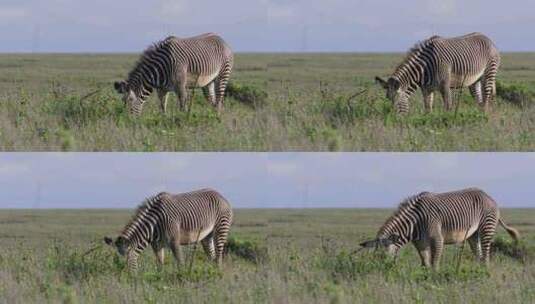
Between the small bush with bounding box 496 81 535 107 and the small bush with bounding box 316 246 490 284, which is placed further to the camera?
the small bush with bounding box 496 81 535 107

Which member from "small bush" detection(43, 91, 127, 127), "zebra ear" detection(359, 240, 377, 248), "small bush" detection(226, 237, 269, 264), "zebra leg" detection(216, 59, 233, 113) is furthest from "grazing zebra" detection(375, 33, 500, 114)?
"small bush" detection(43, 91, 127, 127)

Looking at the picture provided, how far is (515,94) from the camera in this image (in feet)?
55.6

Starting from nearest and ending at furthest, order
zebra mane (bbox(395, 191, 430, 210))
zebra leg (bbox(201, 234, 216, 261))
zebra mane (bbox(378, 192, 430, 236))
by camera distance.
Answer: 1. zebra mane (bbox(378, 192, 430, 236))
2. zebra mane (bbox(395, 191, 430, 210))
3. zebra leg (bbox(201, 234, 216, 261))

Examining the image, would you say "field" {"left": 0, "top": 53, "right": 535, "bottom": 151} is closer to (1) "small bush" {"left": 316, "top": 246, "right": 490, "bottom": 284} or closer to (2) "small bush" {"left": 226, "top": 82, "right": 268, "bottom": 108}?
(2) "small bush" {"left": 226, "top": 82, "right": 268, "bottom": 108}

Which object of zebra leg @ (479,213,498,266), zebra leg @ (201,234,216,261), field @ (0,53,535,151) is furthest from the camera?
zebra leg @ (479,213,498,266)

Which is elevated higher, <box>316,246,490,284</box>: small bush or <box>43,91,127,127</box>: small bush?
<box>43,91,127,127</box>: small bush

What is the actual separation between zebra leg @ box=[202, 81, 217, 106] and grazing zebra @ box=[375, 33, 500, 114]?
83.2 inches

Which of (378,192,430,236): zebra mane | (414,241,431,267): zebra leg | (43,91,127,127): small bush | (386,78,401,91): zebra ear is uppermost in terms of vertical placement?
(386,78,401,91): zebra ear

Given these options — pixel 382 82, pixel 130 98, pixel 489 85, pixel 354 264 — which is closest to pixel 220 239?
pixel 354 264

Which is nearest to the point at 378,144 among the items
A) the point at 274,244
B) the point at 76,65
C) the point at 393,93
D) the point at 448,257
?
the point at 393,93

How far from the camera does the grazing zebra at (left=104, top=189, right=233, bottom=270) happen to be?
14.9 m

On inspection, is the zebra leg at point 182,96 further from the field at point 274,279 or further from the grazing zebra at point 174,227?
the field at point 274,279

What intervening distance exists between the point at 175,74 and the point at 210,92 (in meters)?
0.61

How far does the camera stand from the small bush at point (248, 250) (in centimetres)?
1522
